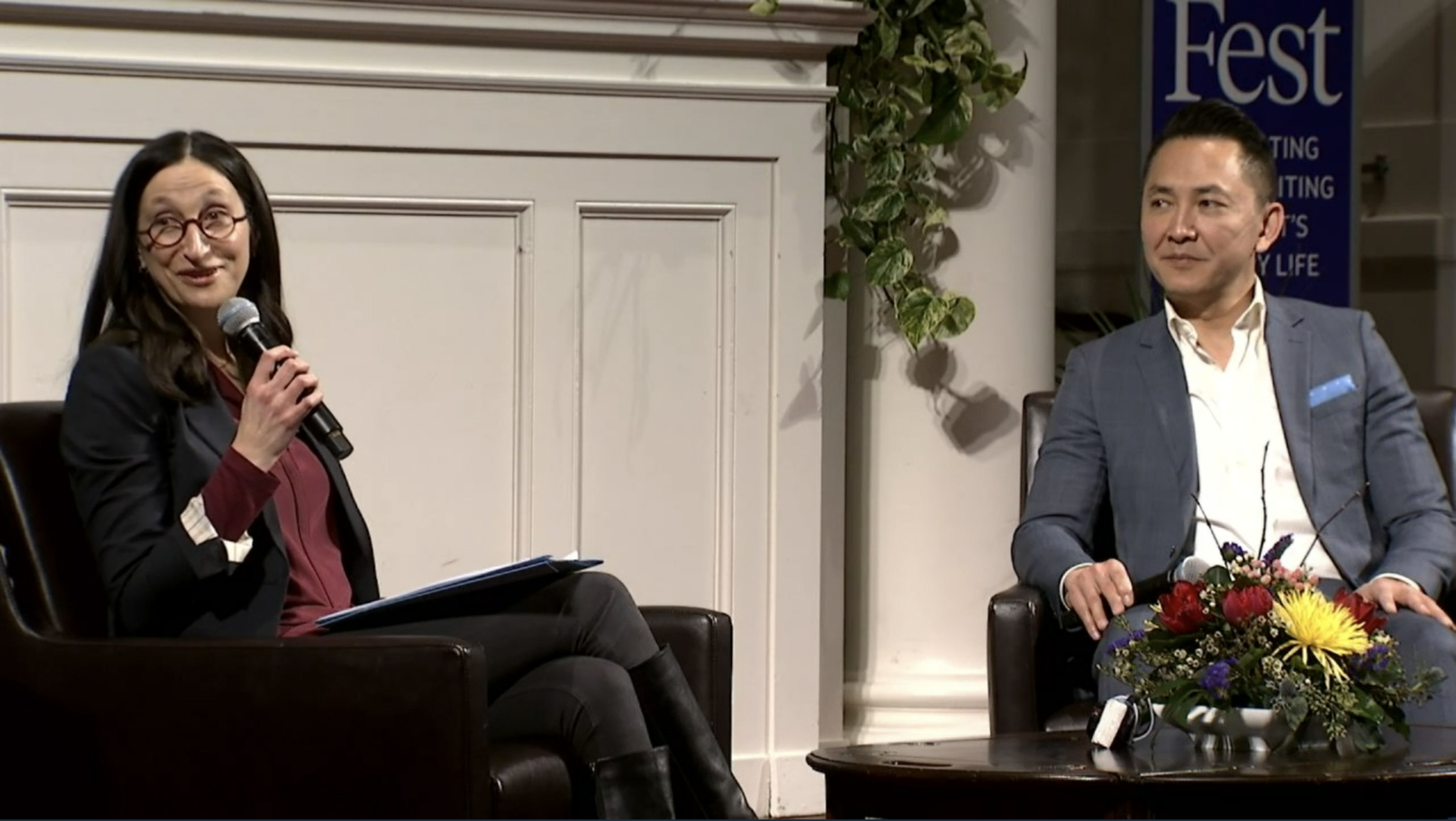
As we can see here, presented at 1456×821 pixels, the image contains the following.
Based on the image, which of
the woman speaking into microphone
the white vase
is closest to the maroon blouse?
the woman speaking into microphone

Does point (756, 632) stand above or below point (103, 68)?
below

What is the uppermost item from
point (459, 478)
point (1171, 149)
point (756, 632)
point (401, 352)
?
point (1171, 149)

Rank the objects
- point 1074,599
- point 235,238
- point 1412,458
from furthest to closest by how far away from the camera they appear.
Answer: point 1412,458, point 1074,599, point 235,238

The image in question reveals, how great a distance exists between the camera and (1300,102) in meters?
4.84

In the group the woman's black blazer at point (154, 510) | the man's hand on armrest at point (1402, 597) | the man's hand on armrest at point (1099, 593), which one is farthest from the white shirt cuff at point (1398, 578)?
the woman's black blazer at point (154, 510)

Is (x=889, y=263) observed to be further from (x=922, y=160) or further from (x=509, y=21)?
(x=509, y=21)

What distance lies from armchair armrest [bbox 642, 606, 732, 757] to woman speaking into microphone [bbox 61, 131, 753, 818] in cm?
14

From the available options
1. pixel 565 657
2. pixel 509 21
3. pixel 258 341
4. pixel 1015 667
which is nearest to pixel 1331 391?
pixel 1015 667

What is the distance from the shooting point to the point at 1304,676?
227 cm

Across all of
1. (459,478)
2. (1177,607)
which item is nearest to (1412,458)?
(1177,607)

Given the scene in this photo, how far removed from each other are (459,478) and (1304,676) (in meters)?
1.77

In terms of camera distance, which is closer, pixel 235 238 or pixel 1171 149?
pixel 235 238

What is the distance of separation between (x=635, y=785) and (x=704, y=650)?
0.35 m

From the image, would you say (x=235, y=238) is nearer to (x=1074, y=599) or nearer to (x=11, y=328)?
(x=11, y=328)
